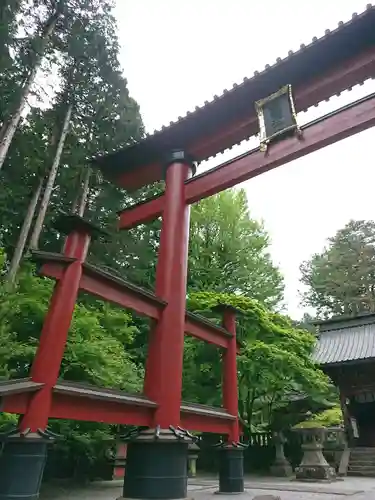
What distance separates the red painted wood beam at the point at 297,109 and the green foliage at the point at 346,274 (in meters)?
27.1

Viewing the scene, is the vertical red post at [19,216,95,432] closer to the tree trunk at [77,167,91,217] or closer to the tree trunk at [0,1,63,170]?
the tree trunk at [0,1,63,170]

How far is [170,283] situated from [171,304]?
339 mm

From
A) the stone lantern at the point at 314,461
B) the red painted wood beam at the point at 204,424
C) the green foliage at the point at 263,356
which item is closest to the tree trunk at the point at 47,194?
the green foliage at the point at 263,356

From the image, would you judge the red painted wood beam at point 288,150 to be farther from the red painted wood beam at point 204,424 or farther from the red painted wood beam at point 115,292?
the red painted wood beam at point 204,424

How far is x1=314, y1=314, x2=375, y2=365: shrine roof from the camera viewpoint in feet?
51.8

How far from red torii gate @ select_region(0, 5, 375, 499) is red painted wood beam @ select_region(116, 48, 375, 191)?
2 cm

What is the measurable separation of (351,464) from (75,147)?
1450cm

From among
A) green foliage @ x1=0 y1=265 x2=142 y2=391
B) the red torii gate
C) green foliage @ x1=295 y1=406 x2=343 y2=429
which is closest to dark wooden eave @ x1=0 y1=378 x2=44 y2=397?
the red torii gate

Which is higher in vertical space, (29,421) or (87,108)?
(87,108)

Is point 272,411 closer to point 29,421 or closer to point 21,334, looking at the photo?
point 21,334

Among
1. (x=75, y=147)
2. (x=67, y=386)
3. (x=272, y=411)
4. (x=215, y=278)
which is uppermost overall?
(x=75, y=147)

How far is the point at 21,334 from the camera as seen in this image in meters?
8.15

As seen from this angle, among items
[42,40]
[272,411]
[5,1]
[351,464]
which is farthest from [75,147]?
[351,464]

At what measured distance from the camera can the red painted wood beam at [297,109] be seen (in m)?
5.98
